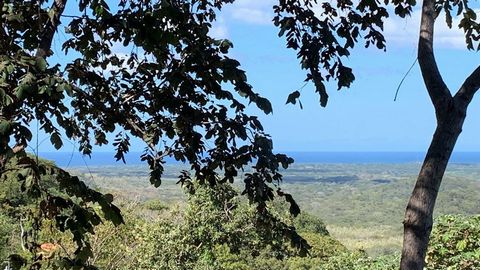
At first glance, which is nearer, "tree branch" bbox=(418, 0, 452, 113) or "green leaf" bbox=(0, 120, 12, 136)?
"green leaf" bbox=(0, 120, 12, 136)

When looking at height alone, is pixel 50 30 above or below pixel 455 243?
above

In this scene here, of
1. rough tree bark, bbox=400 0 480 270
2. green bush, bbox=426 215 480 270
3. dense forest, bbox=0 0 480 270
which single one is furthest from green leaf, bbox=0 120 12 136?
green bush, bbox=426 215 480 270

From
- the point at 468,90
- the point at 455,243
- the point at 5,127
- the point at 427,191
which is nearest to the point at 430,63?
the point at 468,90

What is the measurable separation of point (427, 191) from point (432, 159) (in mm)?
148

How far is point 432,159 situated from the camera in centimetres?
264

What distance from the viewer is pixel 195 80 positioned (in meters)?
2.06

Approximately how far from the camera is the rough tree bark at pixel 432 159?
8.40 ft

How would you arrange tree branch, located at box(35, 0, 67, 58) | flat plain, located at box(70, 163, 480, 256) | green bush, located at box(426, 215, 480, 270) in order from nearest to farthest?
tree branch, located at box(35, 0, 67, 58), green bush, located at box(426, 215, 480, 270), flat plain, located at box(70, 163, 480, 256)

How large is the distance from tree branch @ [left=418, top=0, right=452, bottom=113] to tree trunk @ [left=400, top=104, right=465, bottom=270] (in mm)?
61

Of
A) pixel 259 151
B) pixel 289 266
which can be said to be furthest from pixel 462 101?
pixel 289 266

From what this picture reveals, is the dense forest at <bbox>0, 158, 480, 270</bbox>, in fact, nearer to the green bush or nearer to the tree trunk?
the green bush

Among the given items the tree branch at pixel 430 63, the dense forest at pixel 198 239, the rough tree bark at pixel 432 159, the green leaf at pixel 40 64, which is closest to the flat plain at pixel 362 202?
the dense forest at pixel 198 239

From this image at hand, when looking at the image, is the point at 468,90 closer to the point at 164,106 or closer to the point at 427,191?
the point at 427,191

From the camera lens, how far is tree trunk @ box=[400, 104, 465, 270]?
2559 millimetres
